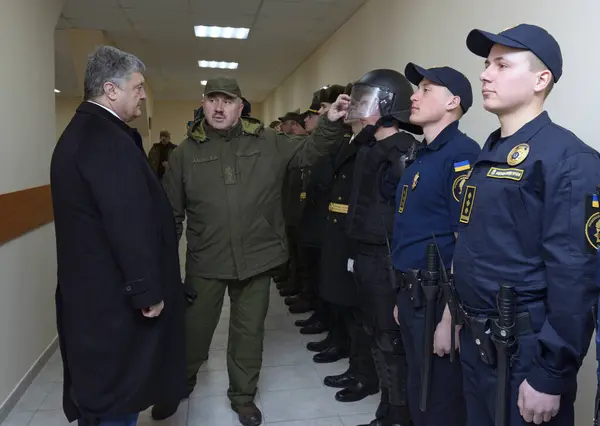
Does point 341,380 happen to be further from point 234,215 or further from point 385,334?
point 234,215

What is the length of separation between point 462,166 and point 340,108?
690mm

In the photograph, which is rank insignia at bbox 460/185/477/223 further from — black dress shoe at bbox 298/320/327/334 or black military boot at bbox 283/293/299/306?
black military boot at bbox 283/293/299/306

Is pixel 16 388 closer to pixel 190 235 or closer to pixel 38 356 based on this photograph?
pixel 38 356

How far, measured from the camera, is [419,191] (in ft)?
5.64

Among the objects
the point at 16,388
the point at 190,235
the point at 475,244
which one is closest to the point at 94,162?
the point at 190,235

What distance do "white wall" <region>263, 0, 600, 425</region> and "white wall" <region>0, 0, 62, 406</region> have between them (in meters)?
2.25

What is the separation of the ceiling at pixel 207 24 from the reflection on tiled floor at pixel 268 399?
3.01 metres

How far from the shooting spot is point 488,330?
1239mm

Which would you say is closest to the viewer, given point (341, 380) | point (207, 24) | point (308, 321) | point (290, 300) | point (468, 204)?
point (468, 204)

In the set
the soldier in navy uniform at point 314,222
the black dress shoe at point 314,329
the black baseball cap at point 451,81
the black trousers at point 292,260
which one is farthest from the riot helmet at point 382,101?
the black trousers at point 292,260

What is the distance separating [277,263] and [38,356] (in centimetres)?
160

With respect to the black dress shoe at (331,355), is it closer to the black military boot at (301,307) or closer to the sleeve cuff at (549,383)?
the black military boot at (301,307)

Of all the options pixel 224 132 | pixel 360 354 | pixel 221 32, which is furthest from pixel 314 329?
pixel 221 32

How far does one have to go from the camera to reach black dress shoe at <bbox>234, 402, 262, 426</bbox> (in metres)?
2.29
